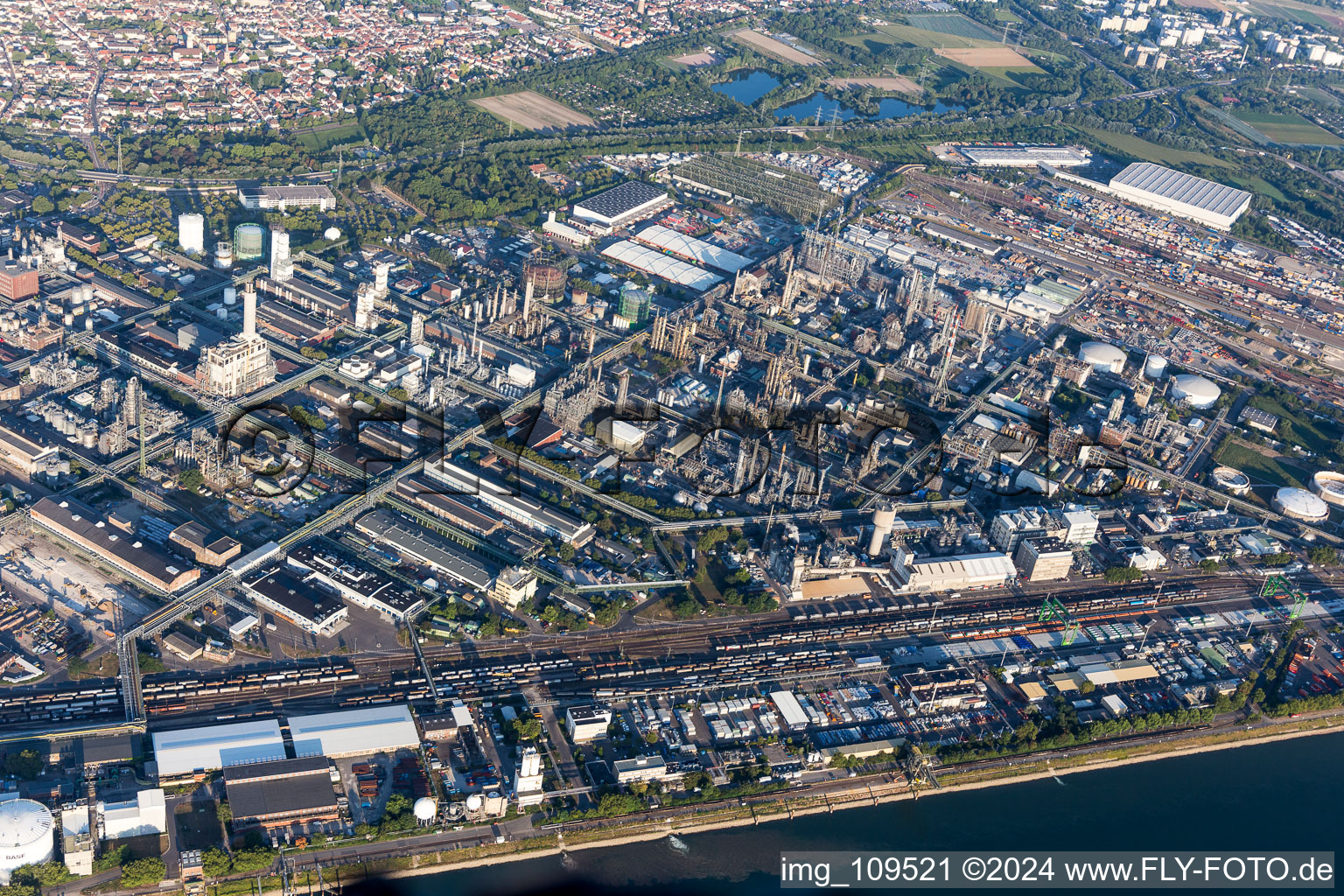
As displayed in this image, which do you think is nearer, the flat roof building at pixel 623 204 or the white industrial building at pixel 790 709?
the white industrial building at pixel 790 709

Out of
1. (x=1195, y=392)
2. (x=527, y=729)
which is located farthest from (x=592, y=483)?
(x=1195, y=392)

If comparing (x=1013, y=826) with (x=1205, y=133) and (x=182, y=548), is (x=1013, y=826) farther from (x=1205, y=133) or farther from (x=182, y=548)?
(x=1205, y=133)

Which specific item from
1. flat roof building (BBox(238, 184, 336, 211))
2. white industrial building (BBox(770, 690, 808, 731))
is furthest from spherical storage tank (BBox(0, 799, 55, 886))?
flat roof building (BBox(238, 184, 336, 211))

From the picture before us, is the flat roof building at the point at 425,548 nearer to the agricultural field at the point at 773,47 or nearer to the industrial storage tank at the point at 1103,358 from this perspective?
the industrial storage tank at the point at 1103,358

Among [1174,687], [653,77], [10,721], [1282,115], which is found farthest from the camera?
[1282,115]

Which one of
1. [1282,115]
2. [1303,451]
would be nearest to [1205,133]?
[1282,115]

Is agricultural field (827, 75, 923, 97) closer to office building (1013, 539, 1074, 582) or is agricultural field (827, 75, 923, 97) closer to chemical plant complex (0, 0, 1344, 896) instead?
chemical plant complex (0, 0, 1344, 896)

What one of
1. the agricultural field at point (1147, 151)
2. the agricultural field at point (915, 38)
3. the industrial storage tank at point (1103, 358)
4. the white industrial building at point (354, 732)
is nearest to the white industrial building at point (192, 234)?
the white industrial building at point (354, 732)
